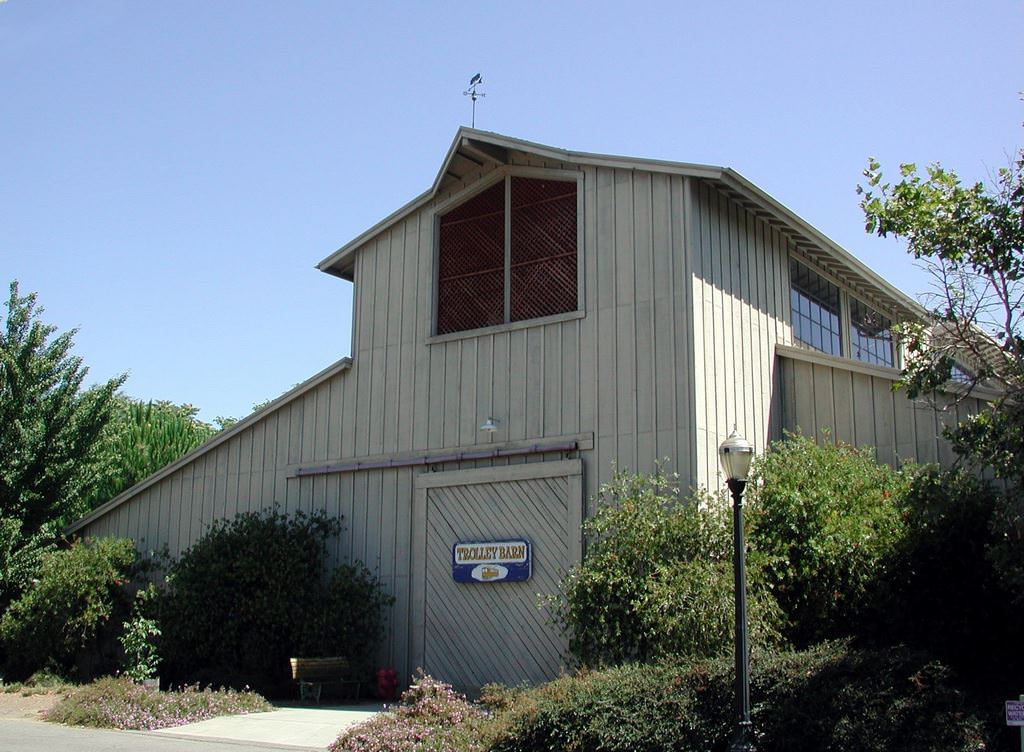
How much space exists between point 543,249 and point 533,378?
2.02 meters

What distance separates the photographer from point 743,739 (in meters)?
8.62

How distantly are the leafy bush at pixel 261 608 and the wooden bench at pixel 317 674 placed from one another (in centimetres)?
23

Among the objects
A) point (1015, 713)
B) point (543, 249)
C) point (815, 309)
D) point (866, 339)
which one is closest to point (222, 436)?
point (543, 249)

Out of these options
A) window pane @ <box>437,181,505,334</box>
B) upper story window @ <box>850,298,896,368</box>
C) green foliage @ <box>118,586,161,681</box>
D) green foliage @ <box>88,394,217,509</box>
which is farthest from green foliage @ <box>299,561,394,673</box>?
green foliage @ <box>88,394,217,509</box>

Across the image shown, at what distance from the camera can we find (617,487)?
531 inches

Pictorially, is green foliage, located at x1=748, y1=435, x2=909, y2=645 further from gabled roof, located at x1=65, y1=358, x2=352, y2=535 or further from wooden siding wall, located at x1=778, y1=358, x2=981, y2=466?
gabled roof, located at x1=65, y1=358, x2=352, y2=535

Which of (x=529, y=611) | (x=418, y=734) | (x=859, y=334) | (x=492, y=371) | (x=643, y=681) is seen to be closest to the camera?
(x=643, y=681)

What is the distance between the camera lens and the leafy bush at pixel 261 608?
15602mm

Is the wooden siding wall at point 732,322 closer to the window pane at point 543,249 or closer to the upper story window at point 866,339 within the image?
the window pane at point 543,249

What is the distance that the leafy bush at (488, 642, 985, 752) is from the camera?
8.41 meters

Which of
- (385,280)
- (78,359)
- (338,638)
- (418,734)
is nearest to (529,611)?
(338,638)

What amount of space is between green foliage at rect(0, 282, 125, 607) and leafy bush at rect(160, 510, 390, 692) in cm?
361

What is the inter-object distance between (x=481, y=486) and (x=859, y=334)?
7783 mm

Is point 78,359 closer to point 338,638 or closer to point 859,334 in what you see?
point 338,638
